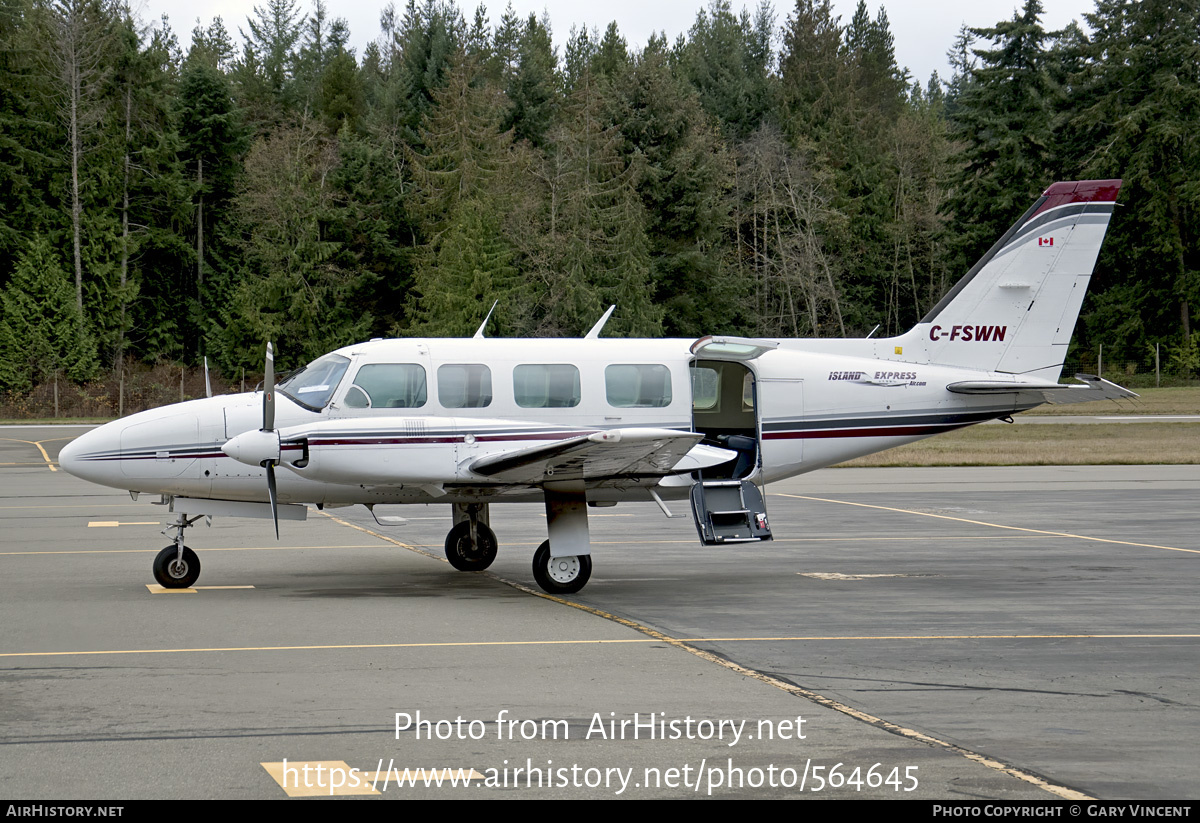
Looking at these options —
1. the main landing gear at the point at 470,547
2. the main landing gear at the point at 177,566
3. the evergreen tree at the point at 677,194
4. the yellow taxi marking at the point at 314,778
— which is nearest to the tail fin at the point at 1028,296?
the main landing gear at the point at 470,547

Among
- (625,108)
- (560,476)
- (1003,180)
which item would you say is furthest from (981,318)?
(1003,180)

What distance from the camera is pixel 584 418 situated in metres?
13.5

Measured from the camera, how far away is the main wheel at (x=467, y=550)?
14508 millimetres

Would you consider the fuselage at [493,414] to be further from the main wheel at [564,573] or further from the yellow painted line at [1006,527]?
the yellow painted line at [1006,527]

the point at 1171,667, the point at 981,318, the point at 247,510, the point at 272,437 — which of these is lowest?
the point at 1171,667

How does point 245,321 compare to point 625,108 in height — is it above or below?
below

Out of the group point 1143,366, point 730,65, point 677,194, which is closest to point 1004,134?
point 1143,366

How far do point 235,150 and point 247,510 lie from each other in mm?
67010

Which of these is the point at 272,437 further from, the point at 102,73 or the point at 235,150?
the point at 235,150

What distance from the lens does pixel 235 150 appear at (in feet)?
247

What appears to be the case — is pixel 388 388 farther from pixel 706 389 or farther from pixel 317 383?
pixel 706 389

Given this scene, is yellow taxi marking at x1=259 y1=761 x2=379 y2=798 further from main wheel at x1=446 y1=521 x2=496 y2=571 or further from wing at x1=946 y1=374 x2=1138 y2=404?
wing at x1=946 y1=374 x2=1138 y2=404

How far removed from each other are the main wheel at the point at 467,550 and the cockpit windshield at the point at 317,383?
8.15 feet

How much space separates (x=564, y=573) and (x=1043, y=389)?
→ 6.11 m
